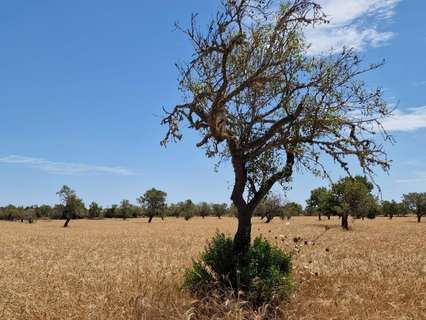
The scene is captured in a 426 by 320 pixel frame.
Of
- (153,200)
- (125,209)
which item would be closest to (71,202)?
(153,200)

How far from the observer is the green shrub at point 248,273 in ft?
35.3

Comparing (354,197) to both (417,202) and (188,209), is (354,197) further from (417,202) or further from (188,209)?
(188,209)

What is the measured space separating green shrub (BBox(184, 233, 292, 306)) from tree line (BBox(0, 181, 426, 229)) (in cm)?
1973

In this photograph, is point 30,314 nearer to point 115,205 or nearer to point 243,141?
point 243,141

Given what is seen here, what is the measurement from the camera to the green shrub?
1075 centimetres

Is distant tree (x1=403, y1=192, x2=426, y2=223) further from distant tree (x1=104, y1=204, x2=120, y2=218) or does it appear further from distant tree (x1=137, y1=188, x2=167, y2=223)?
distant tree (x1=104, y1=204, x2=120, y2=218)

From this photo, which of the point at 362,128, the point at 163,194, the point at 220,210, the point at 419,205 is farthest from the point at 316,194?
the point at 362,128

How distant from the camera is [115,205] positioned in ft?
545

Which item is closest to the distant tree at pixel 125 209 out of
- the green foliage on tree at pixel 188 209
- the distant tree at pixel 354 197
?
the green foliage on tree at pixel 188 209

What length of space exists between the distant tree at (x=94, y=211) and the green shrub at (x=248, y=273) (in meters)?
146

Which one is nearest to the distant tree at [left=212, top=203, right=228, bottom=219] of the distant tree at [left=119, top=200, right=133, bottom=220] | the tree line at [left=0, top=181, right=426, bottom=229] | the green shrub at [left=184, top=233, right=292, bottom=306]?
the tree line at [left=0, top=181, right=426, bottom=229]

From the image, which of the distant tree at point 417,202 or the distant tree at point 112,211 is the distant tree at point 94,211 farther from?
the distant tree at point 417,202

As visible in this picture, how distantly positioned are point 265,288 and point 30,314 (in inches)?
218

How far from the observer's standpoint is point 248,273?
1110cm
